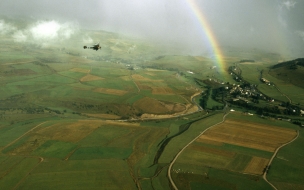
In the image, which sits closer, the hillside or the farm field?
the farm field

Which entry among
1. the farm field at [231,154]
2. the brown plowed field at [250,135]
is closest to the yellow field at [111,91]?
the brown plowed field at [250,135]

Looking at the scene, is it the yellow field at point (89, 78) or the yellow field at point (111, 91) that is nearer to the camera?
the yellow field at point (111, 91)

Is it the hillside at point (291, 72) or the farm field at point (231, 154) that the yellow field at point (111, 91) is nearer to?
the farm field at point (231, 154)

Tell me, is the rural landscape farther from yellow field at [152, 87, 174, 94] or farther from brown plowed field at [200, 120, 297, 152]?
yellow field at [152, 87, 174, 94]

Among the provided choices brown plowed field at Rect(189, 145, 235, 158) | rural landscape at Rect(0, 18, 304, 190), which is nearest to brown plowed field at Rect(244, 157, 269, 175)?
rural landscape at Rect(0, 18, 304, 190)

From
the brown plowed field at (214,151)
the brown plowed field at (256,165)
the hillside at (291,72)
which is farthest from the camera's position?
the hillside at (291,72)

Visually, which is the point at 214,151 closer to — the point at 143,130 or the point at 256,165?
the point at 256,165

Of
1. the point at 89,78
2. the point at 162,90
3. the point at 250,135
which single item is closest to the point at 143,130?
the point at 250,135
